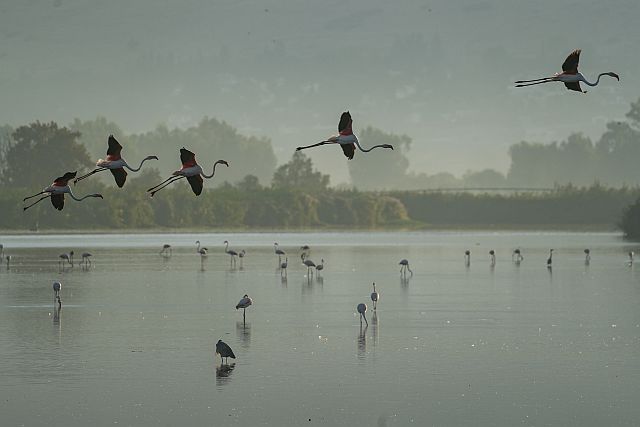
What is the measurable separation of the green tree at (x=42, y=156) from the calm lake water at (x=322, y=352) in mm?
75059

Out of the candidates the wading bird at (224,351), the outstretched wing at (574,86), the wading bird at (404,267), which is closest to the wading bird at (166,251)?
the wading bird at (404,267)

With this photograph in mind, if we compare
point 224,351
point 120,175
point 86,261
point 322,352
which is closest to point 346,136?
point 120,175

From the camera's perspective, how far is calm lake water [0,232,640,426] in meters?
15.5

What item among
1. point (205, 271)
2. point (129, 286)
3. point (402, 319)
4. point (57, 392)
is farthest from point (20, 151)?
point (57, 392)

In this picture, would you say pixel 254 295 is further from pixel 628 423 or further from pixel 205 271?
pixel 628 423

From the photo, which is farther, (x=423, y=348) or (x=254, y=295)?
(x=254, y=295)

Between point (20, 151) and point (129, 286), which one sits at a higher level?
point (20, 151)

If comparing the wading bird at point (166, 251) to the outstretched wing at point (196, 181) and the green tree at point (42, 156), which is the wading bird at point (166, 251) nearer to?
the outstretched wing at point (196, 181)

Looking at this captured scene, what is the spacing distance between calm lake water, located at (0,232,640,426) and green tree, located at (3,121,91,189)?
75059 millimetres

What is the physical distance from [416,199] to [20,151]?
1495 inches

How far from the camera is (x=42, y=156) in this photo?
113 meters

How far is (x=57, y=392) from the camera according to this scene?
1647 centimetres

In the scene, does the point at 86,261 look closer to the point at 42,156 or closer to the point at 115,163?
the point at 115,163

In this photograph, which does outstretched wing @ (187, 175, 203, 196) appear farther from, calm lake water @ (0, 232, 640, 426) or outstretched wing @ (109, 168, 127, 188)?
calm lake water @ (0, 232, 640, 426)
